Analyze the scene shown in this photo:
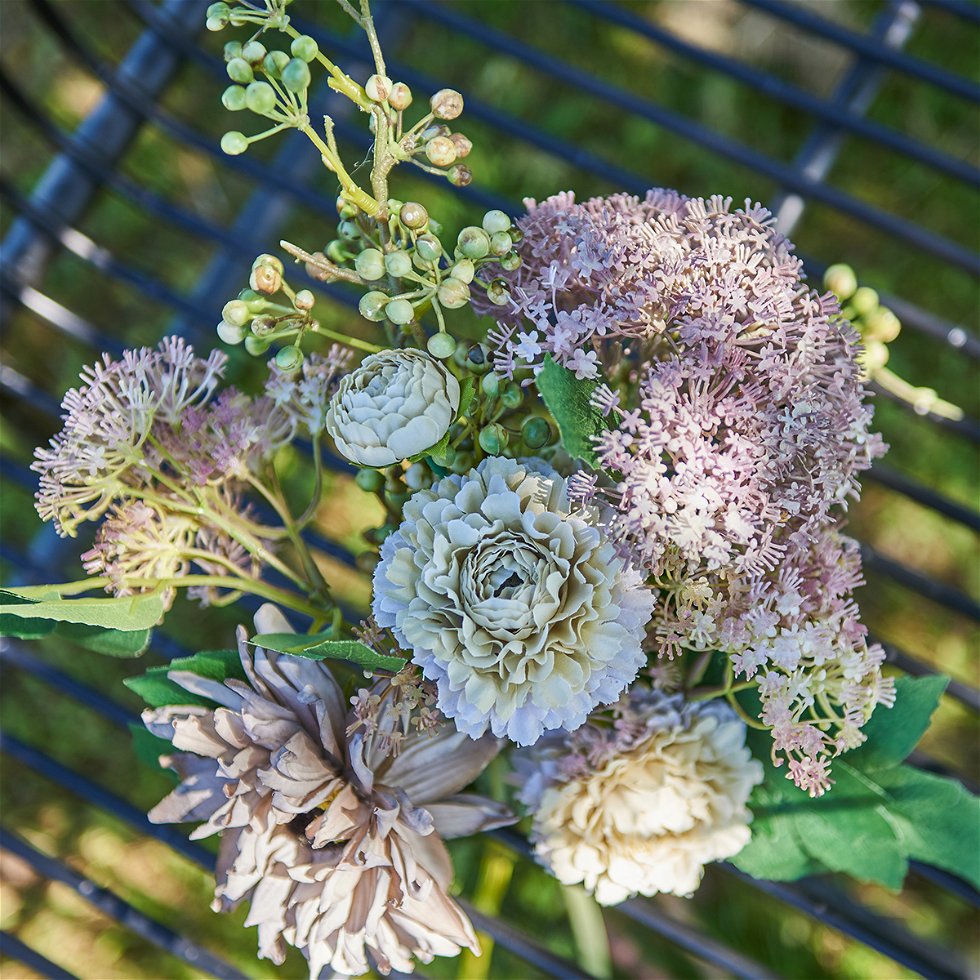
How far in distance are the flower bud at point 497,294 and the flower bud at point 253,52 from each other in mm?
161

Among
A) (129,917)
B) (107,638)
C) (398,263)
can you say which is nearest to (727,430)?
(398,263)

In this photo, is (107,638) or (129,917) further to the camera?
(129,917)

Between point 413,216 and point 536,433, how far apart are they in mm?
140

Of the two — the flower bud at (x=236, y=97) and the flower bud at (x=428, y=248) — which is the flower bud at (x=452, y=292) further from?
the flower bud at (x=236, y=97)

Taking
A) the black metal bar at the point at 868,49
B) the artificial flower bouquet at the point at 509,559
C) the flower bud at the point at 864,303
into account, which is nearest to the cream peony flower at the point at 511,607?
the artificial flower bouquet at the point at 509,559

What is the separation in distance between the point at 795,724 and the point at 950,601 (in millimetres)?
558

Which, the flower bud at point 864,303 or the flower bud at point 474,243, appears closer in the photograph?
the flower bud at point 474,243

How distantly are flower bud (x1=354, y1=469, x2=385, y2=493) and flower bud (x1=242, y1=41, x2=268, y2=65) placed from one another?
225 mm

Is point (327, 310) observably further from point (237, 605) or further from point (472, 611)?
point (472, 611)

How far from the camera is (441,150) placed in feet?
1.60

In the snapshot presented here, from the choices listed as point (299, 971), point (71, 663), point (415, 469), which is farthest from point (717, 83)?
point (299, 971)

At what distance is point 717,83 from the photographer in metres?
1.51

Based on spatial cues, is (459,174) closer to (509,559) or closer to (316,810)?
(509,559)

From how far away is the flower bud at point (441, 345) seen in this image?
50 cm
